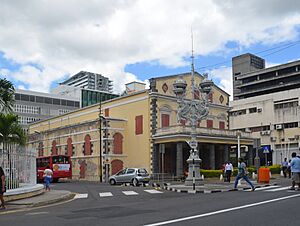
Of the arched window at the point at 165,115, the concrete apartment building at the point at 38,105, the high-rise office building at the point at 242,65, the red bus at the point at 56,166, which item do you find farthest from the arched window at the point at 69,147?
the high-rise office building at the point at 242,65

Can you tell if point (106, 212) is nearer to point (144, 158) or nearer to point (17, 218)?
point (17, 218)

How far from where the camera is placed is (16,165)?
18359 mm

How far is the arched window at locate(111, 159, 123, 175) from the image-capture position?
44688 mm

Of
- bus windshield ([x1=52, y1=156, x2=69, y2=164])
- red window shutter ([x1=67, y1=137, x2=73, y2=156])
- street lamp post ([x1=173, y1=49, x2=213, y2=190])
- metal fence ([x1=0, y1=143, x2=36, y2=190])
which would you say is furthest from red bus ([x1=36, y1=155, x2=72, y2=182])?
metal fence ([x1=0, y1=143, x2=36, y2=190])

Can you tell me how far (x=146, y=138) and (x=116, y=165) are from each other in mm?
4743

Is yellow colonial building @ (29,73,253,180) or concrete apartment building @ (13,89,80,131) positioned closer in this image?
yellow colonial building @ (29,73,253,180)

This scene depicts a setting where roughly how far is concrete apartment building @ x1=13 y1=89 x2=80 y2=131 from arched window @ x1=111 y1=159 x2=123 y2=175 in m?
37.6

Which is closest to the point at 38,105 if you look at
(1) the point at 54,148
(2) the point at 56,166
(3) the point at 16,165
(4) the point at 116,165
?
(1) the point at 54,148

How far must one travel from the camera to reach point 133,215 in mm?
11500

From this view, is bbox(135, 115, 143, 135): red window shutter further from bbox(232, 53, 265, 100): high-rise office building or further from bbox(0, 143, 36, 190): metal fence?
bbox(232, 53, 265, 100): high-rise office building

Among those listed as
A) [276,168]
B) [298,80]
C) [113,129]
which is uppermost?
[298,80]

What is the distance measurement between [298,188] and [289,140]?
45.4m

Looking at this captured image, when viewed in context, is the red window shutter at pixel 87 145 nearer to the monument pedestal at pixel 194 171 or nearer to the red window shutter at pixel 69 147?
the red window shutter at pixel 69 147

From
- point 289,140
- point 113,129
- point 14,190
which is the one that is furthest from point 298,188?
point 289,140
